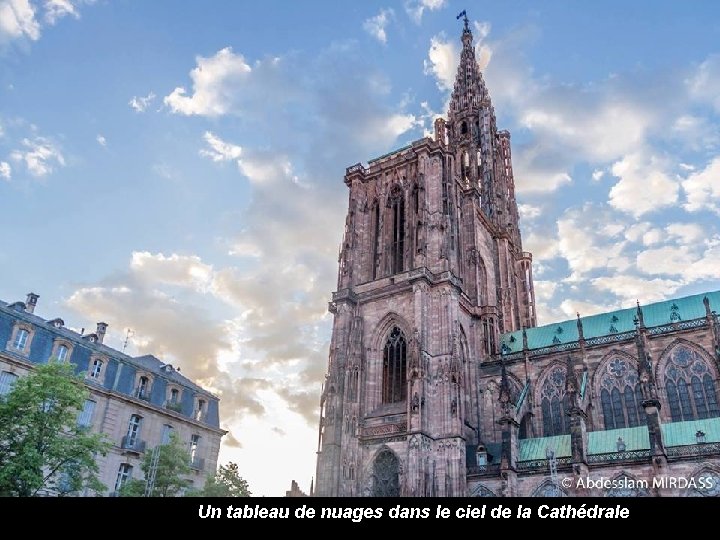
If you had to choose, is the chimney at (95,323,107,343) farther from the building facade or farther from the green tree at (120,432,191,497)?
the green tree at (120,432,191,497)

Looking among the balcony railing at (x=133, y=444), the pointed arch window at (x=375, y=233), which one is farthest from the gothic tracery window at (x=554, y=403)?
the balcony railing at (x=133, y=444)

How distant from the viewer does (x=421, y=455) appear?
3484 centimetres

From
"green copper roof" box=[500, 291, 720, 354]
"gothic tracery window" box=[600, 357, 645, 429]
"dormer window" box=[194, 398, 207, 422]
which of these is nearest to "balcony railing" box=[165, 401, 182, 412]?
"dormer window" box=[194, 398, 207, 422]

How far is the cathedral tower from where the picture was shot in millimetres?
36625

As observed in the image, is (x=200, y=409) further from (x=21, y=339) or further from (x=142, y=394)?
(x=21, y=339)

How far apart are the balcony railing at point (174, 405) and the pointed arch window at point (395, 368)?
1466 centimetres

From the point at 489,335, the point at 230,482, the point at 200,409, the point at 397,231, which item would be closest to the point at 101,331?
the point at 200,409

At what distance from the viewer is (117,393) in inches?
1448

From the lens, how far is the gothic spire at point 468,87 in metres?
70.1

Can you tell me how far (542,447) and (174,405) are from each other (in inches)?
997

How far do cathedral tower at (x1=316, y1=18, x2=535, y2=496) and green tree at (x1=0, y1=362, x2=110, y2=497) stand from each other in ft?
55.5

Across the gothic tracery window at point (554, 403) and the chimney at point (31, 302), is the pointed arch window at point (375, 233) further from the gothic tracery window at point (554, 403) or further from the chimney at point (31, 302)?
the chimney at point (31, 302)

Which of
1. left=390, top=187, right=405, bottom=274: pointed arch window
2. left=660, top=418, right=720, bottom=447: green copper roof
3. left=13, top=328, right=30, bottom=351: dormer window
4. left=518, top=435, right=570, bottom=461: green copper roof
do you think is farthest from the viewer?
left=390, top=187, right=405, bottom=274: pointed arch window
